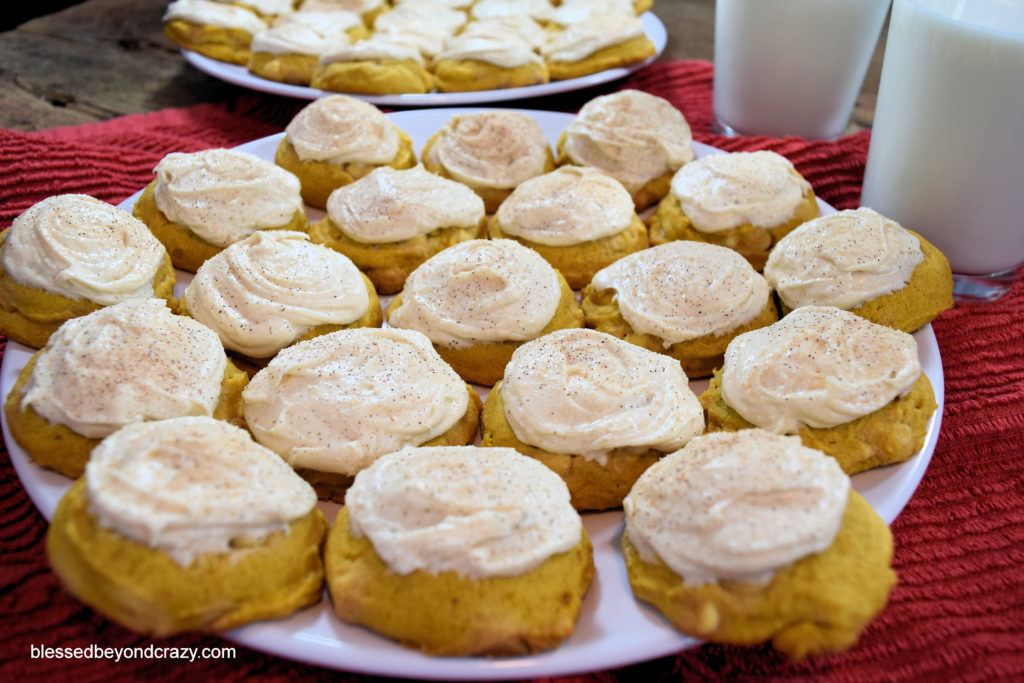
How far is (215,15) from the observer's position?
3.69 metres

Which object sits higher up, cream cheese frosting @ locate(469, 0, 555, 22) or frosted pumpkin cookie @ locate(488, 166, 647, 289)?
cream cheese frosting @ locate(469, 0, 555, 22)

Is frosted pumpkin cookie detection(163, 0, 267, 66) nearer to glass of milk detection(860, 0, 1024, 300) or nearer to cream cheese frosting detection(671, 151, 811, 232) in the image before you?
cream cheese frosting detection(671, 151, 811, 232)

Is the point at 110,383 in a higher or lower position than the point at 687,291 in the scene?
higher

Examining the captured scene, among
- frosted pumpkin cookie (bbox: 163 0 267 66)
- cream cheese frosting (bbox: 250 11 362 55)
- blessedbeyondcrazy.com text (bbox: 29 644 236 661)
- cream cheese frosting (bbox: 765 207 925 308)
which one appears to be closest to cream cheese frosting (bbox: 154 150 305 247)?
cream cheese frosting (bbox: 250 11 362 55)

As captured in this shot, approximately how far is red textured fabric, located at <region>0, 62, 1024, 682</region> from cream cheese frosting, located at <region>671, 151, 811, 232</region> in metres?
0.59

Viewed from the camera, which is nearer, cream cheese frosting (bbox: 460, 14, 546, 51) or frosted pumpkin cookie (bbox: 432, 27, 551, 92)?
frosted pumpkin cookie (bbox: 432, 27, 551, 92)

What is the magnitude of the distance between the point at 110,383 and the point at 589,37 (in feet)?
8.61

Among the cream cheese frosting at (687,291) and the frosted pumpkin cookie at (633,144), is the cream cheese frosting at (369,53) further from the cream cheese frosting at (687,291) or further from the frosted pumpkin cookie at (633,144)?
the cream cheese frosting at (687,291)

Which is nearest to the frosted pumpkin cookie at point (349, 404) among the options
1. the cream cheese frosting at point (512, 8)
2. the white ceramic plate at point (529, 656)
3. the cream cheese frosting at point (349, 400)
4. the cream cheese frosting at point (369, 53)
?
the cream cheese frosting at point (349, 400)

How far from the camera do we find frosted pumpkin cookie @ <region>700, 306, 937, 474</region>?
175 cm

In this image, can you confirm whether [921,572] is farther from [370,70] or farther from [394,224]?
[370,70]

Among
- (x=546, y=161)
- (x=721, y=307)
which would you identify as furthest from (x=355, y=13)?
(x=721, y=307)

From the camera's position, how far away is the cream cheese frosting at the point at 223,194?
2402 millimetres

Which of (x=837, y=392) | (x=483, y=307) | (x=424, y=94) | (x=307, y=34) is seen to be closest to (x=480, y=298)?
(x=483, y=307)
